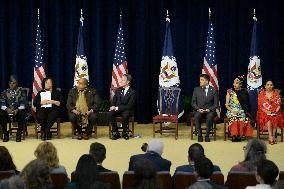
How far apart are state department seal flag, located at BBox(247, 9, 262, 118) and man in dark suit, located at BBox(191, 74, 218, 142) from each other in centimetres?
166

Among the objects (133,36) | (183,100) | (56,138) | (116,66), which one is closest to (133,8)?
(133,36)

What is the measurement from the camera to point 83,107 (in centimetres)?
1052

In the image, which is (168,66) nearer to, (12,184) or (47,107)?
(47,107)

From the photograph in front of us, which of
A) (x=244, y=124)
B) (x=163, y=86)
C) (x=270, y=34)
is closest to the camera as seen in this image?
(x=244, y=124)

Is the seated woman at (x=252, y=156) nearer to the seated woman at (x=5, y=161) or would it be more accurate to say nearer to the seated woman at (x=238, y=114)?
the seated woman at (x=5, y=161)

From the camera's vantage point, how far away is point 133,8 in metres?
12.9

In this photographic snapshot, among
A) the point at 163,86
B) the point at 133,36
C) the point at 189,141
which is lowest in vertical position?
the point at 189,141

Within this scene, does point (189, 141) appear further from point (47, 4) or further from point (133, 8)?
point (47, 4)

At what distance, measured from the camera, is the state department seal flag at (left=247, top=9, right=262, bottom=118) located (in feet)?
38.5

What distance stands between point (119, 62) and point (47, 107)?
2230 millimetres

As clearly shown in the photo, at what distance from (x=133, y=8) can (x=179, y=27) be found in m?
1.09

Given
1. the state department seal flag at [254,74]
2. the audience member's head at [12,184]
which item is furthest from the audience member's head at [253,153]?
the state department seal flag at [254,74]

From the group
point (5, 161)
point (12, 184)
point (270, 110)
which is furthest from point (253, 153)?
point (270, 110)

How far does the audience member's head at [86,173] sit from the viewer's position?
15.7 ft
